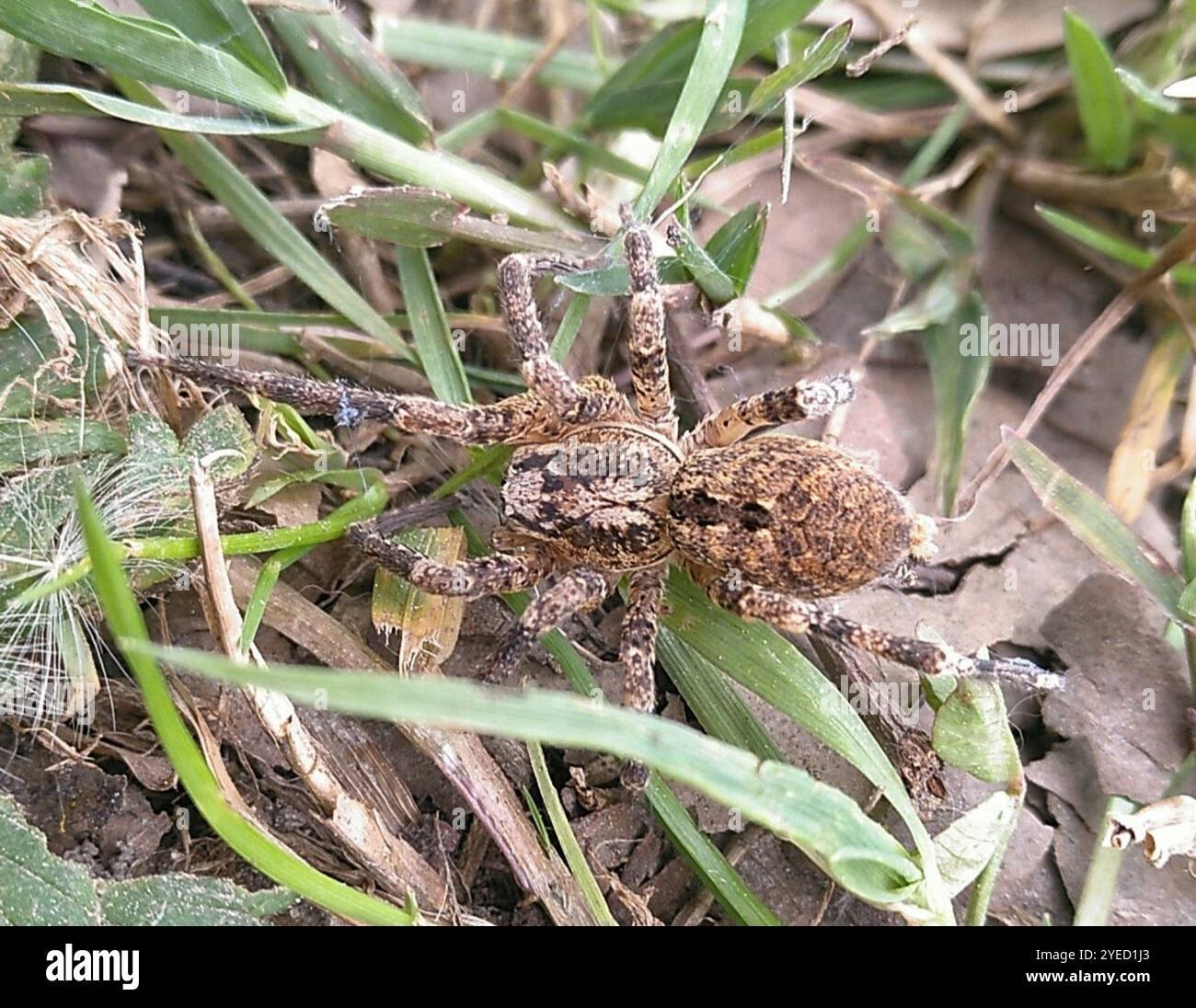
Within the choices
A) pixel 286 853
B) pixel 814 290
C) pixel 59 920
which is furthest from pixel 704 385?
pixel 59 920

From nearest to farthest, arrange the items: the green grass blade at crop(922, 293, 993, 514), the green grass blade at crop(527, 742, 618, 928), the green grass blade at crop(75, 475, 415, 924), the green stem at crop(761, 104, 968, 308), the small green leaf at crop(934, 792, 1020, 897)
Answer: the green grass blade at crop(75, 475, 415, 924), the small green leaf at crop(934, 792, 1020, 897), the green grass blade at crop(527, 742, 618, 928), the green grass blade at crop(922, 293, 993, 514), the green stem at crop(761, 104, 968, 308)

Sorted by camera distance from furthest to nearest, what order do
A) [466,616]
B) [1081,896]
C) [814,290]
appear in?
[814,290]
[466,616]
[1081,896]

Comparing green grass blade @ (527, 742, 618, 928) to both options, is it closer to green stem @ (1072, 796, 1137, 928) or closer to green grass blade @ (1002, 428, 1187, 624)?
green stem @ (1072, 796, 1137, 928)

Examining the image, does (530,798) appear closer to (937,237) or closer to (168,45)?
(168,45)

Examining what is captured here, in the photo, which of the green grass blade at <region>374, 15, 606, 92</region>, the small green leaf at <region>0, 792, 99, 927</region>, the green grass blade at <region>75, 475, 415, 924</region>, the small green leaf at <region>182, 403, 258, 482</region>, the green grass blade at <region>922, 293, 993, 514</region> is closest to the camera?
the green grass blade at <region>75, 475, 415, 924</region>

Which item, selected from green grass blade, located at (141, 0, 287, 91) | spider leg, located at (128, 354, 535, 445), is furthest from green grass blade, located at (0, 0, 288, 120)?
spider leg, located at (128, 354, 535, 445)

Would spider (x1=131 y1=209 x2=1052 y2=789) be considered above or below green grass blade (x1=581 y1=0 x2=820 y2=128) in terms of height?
below
